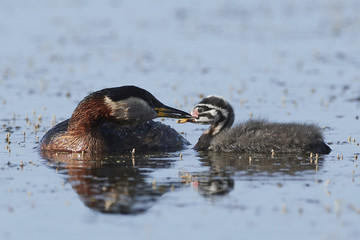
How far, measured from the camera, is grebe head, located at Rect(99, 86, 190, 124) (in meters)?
12.2

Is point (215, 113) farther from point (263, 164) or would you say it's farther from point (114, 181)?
point (114, 181)

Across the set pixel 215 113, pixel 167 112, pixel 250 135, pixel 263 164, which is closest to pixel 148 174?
pixel 263 164

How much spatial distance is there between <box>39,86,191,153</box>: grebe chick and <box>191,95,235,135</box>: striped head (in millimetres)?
266

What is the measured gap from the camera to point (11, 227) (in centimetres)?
832

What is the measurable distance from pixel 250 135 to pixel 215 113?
84 cm

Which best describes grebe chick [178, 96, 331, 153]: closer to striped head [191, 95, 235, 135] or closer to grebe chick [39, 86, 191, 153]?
striped head [191, 95, 235, 135]

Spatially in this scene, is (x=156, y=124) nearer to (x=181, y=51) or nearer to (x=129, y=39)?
(x=181, y=51)

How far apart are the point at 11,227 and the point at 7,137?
17.5 ft

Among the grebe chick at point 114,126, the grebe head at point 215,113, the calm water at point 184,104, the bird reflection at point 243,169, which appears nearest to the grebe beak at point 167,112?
the grebe chick at point 114,126

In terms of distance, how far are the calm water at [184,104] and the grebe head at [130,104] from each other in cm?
61

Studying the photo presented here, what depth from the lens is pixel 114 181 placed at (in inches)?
408

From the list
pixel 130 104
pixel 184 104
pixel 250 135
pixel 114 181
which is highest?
pixel 184 104

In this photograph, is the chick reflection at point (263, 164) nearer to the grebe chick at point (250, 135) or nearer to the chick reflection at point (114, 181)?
the grebe chick at point (250, 135)

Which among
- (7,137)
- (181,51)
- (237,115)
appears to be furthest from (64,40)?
(7,137)
